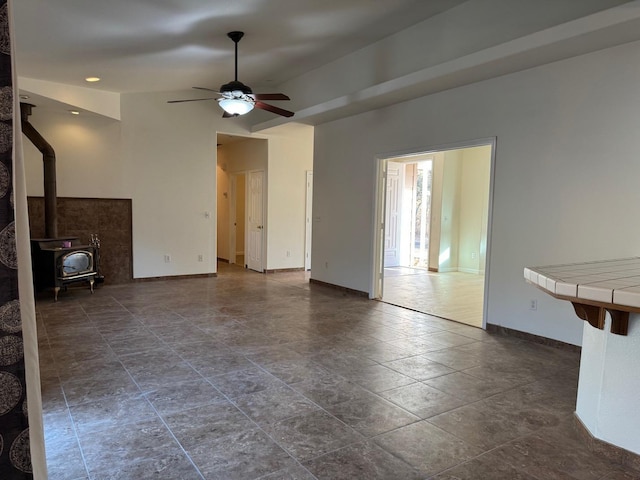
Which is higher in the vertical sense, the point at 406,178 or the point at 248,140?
the point at 248,140

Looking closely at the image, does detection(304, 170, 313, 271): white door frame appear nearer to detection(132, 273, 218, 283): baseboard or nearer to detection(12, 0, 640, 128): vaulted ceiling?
detection(132, 273, 218, 283): baseboard

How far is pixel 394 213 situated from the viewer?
989 cm

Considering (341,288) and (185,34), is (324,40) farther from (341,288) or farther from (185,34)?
(341,288)

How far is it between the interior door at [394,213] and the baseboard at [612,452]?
A: 24.3 feet

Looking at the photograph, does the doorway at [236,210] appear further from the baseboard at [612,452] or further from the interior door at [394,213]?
the baseboard at [612,452]

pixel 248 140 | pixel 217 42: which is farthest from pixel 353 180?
pixel 248 140

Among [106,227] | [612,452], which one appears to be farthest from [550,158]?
[106,227]

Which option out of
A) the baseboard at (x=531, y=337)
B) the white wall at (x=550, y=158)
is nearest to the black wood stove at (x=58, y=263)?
the white wall at (x=550, y=158)

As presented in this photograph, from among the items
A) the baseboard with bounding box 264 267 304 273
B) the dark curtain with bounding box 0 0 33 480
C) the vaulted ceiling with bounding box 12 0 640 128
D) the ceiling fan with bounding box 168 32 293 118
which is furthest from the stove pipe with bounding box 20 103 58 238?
the dark curtain with bounding box 0 0 33 480

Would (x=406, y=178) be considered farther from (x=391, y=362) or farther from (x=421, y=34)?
(x=391, y=362)

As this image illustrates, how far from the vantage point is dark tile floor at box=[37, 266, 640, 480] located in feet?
7.08

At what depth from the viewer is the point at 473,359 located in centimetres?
373

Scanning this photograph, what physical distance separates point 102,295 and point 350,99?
14.9ft

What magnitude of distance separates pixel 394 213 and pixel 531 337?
5.89 m
